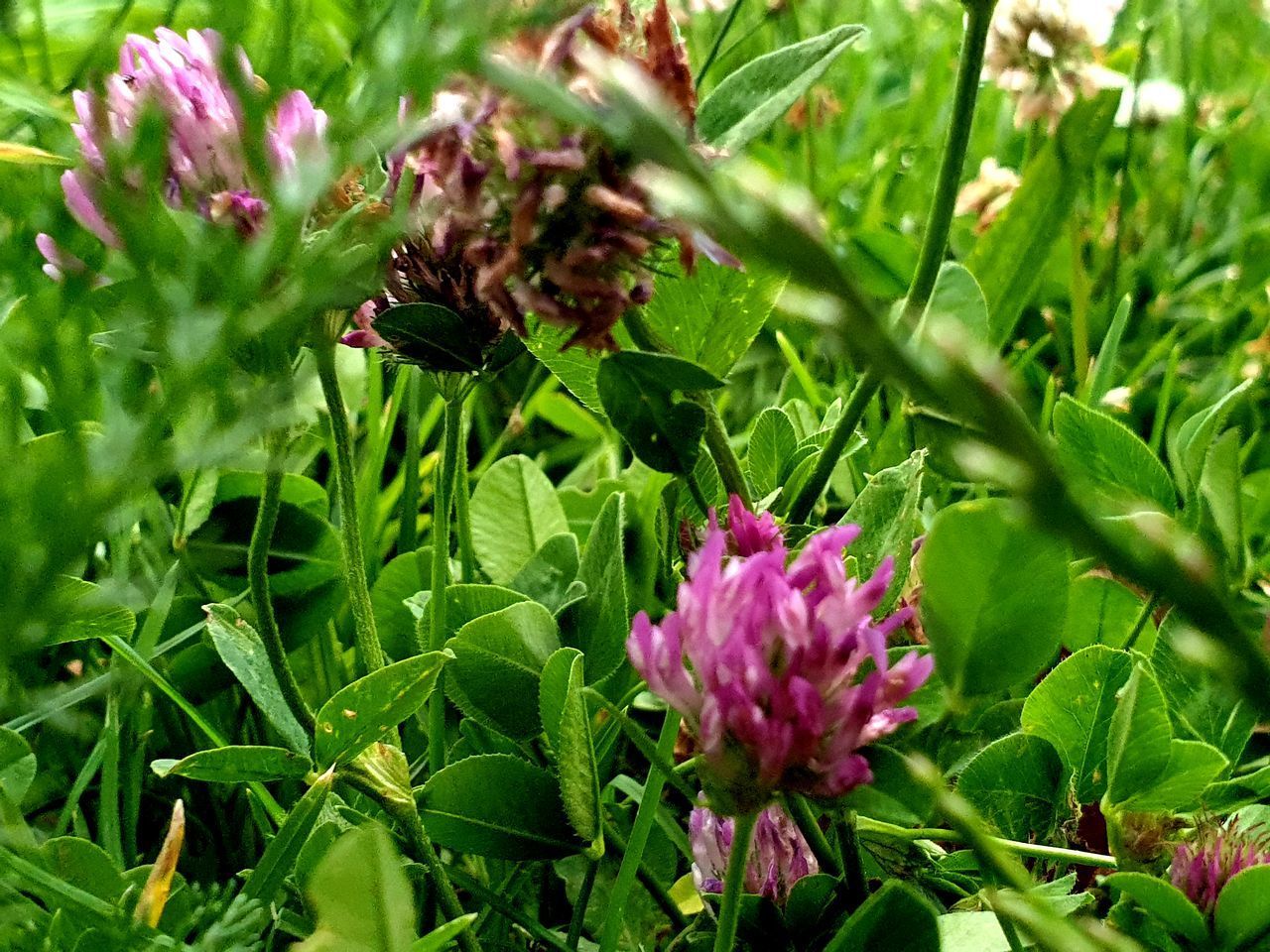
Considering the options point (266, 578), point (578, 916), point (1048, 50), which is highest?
point (1048, 50)

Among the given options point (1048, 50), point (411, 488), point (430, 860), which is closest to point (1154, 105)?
point (1048, 50)

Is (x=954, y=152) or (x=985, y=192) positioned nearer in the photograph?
(x=954, y=152)

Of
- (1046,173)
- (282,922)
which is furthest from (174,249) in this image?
(1046,173)

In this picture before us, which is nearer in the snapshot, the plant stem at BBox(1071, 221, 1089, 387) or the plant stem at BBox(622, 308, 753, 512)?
the plant stem at BBox(622, 308, 753, 512)

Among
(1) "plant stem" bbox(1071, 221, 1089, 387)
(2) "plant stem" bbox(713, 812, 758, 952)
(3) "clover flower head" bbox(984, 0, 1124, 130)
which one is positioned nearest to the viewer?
(2) "plant stem" bbox(713, 812, 758, 952)

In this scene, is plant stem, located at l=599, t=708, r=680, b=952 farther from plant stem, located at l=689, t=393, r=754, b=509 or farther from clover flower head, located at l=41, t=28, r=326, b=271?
clover flower head, located at l=41, t=28, r=326, b=271

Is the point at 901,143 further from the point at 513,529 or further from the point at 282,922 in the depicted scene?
the point at 282,922

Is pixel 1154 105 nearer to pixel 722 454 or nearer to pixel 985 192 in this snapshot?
pixel 985 192

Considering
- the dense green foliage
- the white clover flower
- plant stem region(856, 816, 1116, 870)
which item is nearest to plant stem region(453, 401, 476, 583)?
the dense green foliage
